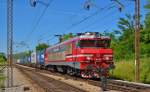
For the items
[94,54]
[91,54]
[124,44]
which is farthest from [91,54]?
[124,44]

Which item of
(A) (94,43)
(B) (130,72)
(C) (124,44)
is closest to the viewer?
(A) (94,43)

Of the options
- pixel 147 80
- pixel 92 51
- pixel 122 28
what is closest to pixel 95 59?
pixel 92 51

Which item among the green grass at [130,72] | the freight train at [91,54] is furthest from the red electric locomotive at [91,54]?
the green grass at [130,72]

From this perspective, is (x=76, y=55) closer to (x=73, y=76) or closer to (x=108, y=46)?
(x=108, y=46)

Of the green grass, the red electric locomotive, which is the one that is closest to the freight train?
the red electric locomotive

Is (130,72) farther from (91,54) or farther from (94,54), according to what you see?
(91,54)

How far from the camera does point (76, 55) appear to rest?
33.1 meters

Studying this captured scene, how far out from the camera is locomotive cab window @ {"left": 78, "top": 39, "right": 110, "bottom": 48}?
32812 millimetres

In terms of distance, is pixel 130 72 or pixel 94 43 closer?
pixel 94 43

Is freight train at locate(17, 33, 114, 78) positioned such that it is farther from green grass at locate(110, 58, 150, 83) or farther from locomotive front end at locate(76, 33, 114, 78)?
green grass at locate(110, 58, 150, 83)

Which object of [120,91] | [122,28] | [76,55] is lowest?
[120,91]

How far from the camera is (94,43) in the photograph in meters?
33.0

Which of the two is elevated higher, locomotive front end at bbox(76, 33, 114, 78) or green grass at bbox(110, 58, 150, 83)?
locomotive front end at bbox(76, 33, 114, 78)

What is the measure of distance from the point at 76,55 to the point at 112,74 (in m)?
9.04
